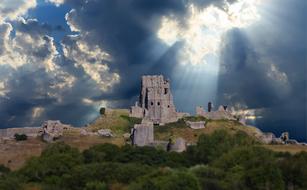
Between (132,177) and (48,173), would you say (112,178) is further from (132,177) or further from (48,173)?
(48,173)

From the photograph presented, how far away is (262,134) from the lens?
468 feet

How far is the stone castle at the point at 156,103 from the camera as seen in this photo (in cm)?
14575

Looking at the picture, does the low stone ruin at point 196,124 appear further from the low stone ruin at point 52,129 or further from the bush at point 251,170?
the bush at point 251,170

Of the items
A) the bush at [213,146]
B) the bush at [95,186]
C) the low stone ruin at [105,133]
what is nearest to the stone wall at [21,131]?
the low stone ruin at [105,133]

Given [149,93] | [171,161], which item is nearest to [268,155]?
[171,161]

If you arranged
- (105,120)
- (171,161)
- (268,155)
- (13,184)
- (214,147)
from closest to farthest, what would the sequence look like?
(13,184), (268,155), (171,161), (214,147), (105,120)

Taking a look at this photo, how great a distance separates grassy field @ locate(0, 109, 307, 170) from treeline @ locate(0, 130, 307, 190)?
1089cm

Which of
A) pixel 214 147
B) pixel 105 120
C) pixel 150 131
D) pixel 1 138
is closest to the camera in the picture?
pixel 214 147

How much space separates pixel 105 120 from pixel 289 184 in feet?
222

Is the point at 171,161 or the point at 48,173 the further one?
the point at 171,161

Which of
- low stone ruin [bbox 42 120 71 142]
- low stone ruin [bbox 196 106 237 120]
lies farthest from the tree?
low stone ruin [bbox 196 106 237 120]

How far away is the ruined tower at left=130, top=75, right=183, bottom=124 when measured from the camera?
145750 mm

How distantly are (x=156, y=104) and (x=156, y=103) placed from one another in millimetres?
240

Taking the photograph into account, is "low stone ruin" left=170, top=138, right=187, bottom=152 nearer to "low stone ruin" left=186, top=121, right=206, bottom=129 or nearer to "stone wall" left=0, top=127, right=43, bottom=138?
"low stone ruin" left=186, top=121, right=206, bottom=129
